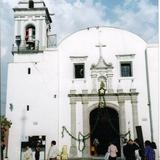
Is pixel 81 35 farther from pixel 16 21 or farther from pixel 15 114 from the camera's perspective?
pixel 15 114

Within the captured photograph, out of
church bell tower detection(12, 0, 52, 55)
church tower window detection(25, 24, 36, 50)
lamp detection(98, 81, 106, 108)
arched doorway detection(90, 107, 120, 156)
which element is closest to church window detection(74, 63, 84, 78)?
lamp detection(98, 81, 106, 108)

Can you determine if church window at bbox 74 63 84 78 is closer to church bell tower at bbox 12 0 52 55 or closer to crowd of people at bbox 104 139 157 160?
church bell tower at bbox 12 0 52 55

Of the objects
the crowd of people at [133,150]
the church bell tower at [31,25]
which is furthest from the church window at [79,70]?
the crowd of people at [133,150]

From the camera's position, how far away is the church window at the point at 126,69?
2111cm

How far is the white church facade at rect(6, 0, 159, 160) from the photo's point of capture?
65.9ft

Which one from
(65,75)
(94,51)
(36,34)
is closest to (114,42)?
(94,51)

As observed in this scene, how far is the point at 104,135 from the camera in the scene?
67.3ft

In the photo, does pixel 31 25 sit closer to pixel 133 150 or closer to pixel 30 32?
pixel 30 32

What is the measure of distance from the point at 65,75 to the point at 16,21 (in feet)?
17.6

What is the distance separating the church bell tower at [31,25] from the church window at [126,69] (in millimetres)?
5288

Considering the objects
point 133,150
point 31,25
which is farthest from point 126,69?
point 133,150

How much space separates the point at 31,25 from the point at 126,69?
7156mm

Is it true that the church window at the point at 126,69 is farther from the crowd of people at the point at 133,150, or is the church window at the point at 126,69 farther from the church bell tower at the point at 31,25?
the crowd of people at the point at 133,150

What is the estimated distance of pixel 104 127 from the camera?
20641mm
